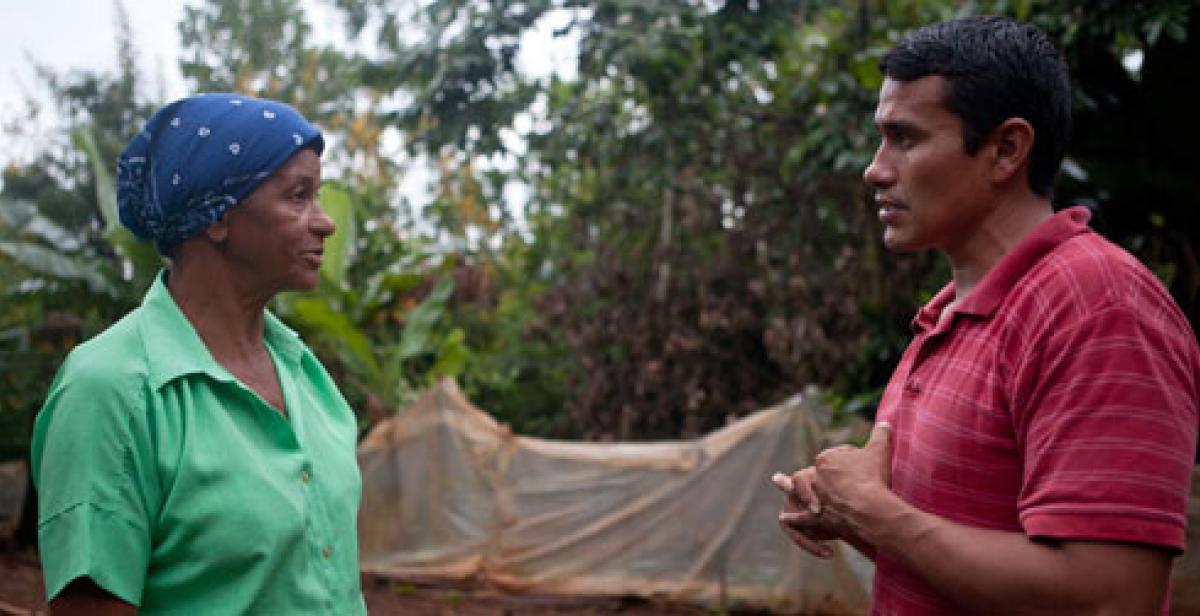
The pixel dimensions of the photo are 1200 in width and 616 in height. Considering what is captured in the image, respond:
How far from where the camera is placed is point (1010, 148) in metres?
1.73

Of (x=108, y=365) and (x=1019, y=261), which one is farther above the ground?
(x=1019, y=261)

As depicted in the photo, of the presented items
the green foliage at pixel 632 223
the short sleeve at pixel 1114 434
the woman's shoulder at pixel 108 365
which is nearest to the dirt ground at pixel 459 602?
the green foliage at pixel 632 223

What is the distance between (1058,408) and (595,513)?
721 centimetres

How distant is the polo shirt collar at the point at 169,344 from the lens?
2.01 m

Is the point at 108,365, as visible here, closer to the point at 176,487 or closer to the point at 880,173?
the point at 176,487

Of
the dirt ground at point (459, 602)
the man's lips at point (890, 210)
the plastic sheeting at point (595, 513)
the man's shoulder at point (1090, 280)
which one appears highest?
the man's lips at point (890, 210)

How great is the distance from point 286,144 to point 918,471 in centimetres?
131

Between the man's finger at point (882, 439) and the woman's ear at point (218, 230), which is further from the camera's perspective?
the woman's ear at point (218, 230)

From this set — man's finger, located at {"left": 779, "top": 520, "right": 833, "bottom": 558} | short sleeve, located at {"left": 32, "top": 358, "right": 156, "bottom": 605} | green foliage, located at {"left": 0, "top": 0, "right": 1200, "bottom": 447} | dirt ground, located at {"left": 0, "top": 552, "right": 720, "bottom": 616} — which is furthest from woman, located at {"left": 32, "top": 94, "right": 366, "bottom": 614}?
dirt ground, located at {"left": 0, "top": 552, "right": 720, "bottom": 616}

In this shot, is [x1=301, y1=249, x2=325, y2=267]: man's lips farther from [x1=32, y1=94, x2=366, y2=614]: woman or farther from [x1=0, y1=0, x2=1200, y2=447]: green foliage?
[x1=0, y1=0, x2=1200, y2=447]: green foliage

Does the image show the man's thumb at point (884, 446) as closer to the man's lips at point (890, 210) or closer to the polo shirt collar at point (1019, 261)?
the polo shirt collar at point (1019, 261)

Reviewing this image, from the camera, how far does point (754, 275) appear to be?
395 inches

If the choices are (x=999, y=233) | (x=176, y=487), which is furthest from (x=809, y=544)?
(x=176, y=487)

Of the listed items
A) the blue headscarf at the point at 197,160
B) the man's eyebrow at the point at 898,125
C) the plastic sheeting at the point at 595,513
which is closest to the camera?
the man's eyebrow at the point at 898,125
